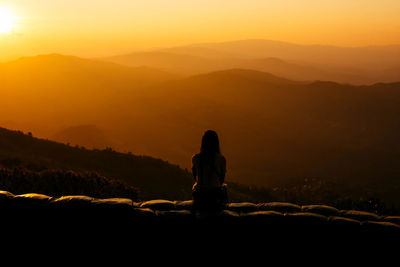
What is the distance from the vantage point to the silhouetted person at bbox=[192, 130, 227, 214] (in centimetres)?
558

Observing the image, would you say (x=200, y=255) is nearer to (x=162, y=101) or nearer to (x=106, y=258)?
(x=106, y=258)

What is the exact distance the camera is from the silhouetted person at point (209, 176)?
5578mm

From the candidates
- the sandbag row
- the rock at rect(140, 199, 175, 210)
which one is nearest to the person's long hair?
the sandbag row

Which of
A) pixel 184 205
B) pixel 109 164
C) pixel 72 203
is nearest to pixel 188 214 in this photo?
pixel 184 205

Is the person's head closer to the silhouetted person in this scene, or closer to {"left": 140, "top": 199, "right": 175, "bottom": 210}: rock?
the silhouetted person

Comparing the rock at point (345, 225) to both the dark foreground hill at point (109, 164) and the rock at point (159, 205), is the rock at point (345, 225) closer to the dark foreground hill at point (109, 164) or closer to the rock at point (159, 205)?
the rock at point (159, 205)

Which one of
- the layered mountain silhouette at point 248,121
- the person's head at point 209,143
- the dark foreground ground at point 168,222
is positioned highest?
the layered mountain silhouette at point 248,121

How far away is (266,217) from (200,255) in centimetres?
114

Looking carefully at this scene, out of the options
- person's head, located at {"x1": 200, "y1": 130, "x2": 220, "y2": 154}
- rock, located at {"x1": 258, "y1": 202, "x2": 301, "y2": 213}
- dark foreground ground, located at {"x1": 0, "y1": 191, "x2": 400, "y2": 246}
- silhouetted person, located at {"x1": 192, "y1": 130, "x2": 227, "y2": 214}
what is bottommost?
dark foreground ground, located at {"x1": 0, "y1": 191, "x2": 400, "y2": 246}

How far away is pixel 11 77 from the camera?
536 feet

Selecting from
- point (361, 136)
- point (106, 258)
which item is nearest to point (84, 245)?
point (106, 258)

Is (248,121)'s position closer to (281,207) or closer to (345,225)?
(281,207)

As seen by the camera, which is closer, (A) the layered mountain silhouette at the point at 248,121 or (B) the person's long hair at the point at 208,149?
(B) the person's long hair at the point at 208,149

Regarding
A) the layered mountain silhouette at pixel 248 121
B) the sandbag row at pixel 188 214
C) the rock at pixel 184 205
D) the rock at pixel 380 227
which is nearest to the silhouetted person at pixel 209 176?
the sandbag row at pixel 188 214
